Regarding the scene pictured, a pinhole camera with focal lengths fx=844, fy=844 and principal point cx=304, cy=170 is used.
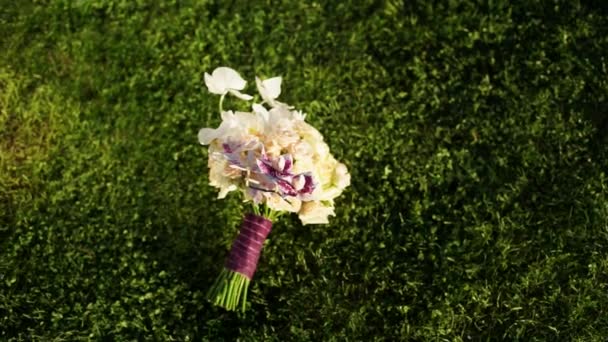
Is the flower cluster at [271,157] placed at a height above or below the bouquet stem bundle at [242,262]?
above

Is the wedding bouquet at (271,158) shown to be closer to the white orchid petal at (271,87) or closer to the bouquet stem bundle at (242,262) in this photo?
the white orchid petal at (271,87)

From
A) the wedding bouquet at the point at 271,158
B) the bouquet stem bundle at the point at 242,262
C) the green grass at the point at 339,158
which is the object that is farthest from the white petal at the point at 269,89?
the green grass at the point at 339,158

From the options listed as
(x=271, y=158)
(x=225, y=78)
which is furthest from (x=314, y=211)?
(x=225, y=78)

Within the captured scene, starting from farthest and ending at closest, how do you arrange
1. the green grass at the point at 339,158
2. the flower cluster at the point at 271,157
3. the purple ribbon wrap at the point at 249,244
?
the green grass at the point at 339,158, the purple ribbon wrap at the point at 249,244, the flower cluster at the point at 271,157

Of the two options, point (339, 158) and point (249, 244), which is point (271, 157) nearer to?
point (249, 244)

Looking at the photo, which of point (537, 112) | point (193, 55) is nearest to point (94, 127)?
point (193, 55)
